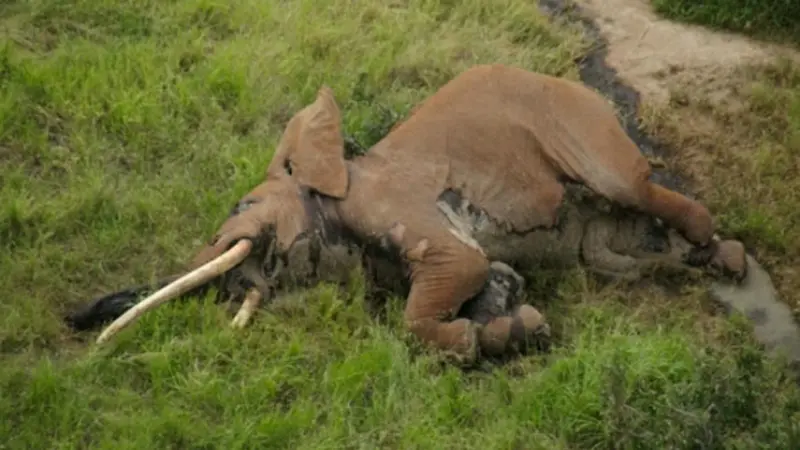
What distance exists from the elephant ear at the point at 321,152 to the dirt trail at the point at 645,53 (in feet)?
6.20

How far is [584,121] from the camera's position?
19.3 ft

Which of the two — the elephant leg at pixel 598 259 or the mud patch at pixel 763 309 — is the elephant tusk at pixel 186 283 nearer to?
the elephant leg at pixel 598 259

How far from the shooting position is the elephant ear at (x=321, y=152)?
5531mm

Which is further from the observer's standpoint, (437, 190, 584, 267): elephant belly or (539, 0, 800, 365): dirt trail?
(539, 0, 800, 365): dirt trail

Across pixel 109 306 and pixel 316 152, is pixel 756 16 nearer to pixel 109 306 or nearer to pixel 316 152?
pixel 316 152

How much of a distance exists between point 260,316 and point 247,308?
7 centimetres

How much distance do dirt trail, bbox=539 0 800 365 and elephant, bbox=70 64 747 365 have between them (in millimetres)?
773

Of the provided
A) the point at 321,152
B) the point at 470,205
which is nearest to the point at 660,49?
the point at 470,205

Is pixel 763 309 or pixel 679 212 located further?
pixel 679 212

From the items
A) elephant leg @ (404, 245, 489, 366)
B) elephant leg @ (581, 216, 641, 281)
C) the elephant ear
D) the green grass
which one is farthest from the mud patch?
the green grass

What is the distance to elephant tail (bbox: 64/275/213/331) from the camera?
5234mm

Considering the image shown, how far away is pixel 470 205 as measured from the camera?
563 centimetres

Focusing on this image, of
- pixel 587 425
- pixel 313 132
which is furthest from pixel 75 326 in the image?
pixel 587 425

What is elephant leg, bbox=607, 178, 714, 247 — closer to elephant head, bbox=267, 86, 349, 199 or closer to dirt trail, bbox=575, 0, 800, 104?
dirt trail, bbox=575, 0, 800, 104
